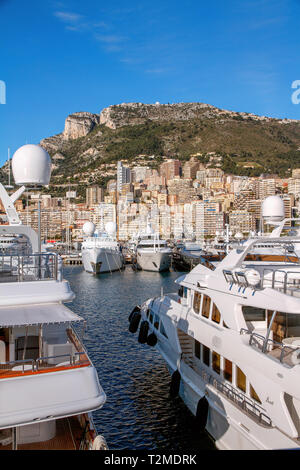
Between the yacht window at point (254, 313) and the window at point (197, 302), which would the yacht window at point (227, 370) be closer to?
the yacht window at point (254, 313)

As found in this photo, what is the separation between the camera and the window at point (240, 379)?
8.88 metres

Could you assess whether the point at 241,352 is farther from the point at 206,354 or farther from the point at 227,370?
the point at 206,354

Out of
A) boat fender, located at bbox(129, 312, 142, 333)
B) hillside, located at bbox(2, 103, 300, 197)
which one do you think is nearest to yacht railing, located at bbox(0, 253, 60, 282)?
boat fender, located at bbox(129, 312, 142, 333)

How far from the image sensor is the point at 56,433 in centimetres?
699

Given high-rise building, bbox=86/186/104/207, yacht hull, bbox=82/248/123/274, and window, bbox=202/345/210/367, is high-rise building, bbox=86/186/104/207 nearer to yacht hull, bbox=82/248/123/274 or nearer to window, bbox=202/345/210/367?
yacht hull, bbox=82/248/123/274

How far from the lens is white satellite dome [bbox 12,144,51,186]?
29.4 feet

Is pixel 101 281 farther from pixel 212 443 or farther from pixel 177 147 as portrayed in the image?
pixel 177 147

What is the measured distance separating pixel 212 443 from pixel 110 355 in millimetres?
7424

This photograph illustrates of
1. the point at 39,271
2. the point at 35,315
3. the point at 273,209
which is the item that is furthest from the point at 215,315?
the point at 273,209

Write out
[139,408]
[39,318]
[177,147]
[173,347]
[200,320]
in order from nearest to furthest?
[39,318] → [200,320] → [139,408] → [173,347] → [177,147]

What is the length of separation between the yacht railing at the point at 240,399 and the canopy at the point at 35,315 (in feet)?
13.2

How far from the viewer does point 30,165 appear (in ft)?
29.3

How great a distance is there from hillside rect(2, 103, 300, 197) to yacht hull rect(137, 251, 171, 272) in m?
116

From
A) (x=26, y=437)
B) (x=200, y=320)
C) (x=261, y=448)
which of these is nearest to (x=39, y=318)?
(x=26, y=437)
